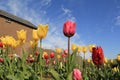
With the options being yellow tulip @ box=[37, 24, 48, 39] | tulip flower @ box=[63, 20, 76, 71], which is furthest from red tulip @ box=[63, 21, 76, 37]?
yellow tulip @ box=[37, 24, 48, 39]

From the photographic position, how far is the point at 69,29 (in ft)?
10.2

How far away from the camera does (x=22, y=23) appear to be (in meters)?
47.4

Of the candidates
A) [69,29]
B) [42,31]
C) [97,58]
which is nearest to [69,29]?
[69,29]

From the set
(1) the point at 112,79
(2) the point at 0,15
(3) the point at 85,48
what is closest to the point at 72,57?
(1) the point at 112,79

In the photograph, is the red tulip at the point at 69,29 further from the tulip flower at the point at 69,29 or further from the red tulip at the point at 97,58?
the red tulip at the point at 97,58

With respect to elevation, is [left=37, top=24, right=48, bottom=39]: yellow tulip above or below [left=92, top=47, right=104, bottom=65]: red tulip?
above

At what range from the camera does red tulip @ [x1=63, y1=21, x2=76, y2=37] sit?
3.08 metres

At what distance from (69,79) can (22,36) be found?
7.94 ft

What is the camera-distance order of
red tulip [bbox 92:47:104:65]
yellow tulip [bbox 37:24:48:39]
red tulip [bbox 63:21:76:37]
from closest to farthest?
red tulip [bbox 92:47:104:65], red tulip [bbox 63:21:76:37], yellow tulip [bbox 37:24:48:39]

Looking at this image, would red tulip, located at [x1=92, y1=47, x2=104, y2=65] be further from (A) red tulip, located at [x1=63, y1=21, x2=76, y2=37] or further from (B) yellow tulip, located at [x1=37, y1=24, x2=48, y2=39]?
(B) yellow tulip, located at [x1=37, y1=24, x2=48, y2=39]

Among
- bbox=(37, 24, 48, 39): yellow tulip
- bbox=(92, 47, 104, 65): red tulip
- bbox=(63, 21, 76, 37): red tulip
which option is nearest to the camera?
bbox=(92, 47, 104, 65): red tulip

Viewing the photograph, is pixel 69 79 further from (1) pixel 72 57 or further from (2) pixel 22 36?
(2) pixel 22 36

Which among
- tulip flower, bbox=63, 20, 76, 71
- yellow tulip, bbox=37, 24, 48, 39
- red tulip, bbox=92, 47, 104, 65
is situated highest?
yellow tulip, bbox=37, 24, 48, 39

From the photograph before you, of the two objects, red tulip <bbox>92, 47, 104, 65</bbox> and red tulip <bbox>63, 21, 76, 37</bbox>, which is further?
red tulip <bbox>63, 21, 76, 37</bbox>
